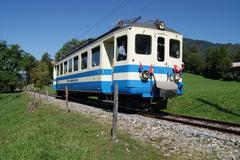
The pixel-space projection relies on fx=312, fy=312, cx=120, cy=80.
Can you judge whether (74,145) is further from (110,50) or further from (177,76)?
(110,50)

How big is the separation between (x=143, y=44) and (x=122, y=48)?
2.69 feet

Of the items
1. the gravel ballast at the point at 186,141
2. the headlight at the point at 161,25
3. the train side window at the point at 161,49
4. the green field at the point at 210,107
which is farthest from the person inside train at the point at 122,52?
the green field at the point at 210,107

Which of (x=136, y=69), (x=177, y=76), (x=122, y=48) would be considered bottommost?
(x=177, y=76)

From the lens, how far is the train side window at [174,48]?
12673 millimetres

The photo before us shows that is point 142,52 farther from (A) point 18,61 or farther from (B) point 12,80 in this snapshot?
(A) point 18,61

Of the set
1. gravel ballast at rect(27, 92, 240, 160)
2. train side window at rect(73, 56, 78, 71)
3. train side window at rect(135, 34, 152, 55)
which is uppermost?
train side window at rect(135, 34, 152, 55)

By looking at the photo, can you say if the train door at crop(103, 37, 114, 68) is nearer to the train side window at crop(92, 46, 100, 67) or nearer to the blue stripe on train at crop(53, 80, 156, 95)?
the train side window at crop(92, 46, 100, 67)

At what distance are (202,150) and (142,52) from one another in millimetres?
6078

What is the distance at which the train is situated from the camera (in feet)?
37.9

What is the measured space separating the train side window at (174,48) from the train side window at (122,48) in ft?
6.54

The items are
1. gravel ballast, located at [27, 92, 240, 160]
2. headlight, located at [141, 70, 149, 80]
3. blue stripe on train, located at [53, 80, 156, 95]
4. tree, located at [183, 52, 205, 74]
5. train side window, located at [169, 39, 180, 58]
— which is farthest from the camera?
tree, located at [183, 52, 205, 74]

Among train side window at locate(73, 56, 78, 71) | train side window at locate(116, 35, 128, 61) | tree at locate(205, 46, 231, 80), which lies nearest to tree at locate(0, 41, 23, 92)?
tree at locate(205, 46, 231, 80)

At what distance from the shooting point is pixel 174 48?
1278 centimetres

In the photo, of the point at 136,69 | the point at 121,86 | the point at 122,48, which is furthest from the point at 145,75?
the point at 122,48
